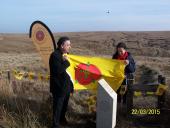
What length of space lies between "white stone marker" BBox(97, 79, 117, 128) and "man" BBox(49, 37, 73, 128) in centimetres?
73

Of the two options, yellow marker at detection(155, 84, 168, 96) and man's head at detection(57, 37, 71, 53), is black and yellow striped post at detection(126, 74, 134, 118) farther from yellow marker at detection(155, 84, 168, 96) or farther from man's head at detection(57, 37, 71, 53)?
man's head at detection(57, 37, 71, 53)

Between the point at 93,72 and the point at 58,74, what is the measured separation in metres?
1.83

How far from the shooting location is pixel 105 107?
8000mm

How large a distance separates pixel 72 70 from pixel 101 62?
73cm

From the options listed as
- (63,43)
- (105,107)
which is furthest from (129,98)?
(63,43)

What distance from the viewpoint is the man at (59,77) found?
7.99 metres

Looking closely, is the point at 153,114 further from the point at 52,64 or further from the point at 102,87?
the point at 52,64

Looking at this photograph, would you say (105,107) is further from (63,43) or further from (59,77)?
(63,43)

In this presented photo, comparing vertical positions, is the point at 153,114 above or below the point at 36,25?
below

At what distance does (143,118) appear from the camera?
8969 millimetres

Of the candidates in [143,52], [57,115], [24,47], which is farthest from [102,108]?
[24,47]

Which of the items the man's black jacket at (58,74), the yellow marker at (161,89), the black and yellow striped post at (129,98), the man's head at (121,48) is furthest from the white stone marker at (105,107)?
the man's head at (121,48)

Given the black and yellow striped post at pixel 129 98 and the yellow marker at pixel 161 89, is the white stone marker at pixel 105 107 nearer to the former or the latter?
the black and yellow striped post at pixel 129 98
